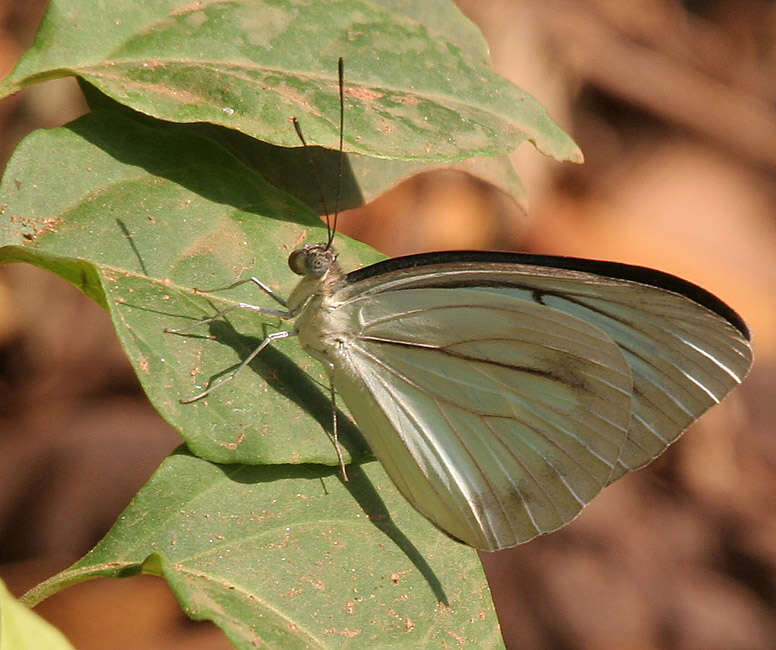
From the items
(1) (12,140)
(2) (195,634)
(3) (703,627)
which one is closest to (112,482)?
(2) (195,634)

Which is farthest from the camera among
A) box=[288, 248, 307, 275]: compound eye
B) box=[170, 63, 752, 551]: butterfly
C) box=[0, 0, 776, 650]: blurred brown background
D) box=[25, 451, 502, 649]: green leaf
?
box=[0, 0, 776, 650]: blurred brown background

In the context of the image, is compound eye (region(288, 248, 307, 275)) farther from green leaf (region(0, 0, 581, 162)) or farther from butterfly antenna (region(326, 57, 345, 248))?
green leaf (region(0, 0, 581, 162))

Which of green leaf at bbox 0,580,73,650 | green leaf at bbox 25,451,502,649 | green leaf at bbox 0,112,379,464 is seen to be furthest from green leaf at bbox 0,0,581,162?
green leaf at bbox 0,580,73,650

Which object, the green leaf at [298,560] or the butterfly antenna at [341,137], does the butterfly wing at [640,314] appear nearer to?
the butterfly antenna at [341,137]

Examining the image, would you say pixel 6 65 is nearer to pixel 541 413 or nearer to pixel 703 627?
pixel 541 413

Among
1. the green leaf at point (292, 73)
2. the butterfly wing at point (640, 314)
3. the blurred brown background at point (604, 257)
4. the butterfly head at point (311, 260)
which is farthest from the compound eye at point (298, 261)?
the blurred brown background at point (604, 257)
